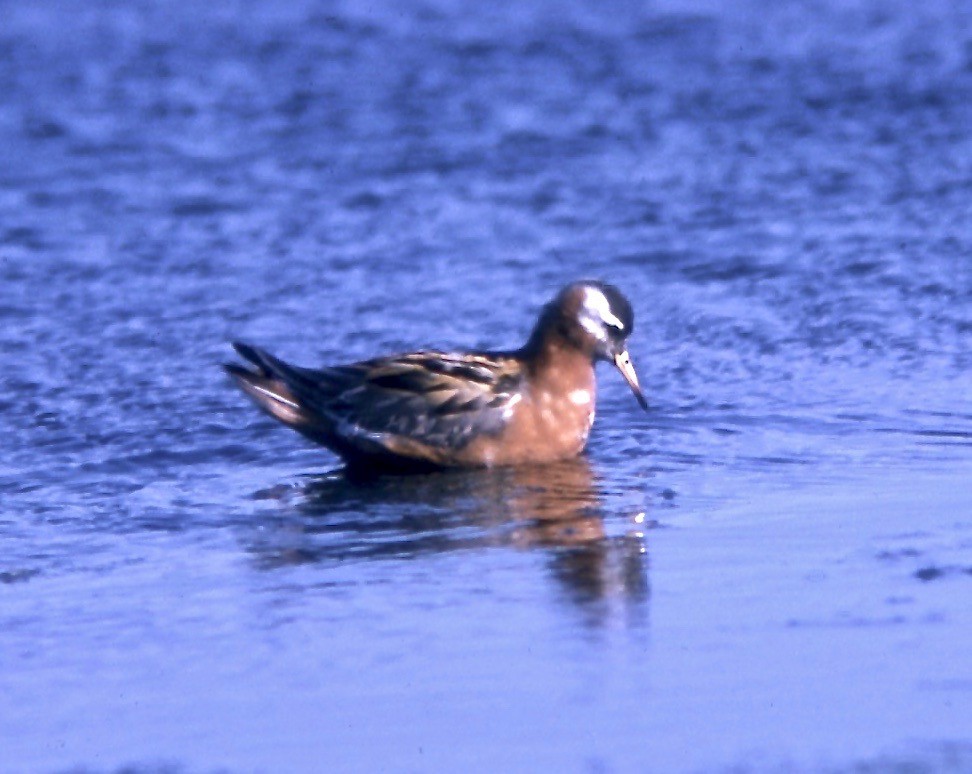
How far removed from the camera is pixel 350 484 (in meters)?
9.70

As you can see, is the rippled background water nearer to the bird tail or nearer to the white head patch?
the bird tail

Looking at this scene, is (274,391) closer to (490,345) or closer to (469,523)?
(469,523)

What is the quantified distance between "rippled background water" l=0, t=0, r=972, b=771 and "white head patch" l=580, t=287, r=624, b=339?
46cm

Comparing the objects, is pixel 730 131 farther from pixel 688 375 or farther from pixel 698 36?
pixel 688 375

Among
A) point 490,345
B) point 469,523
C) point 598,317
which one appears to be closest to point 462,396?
point 598,317

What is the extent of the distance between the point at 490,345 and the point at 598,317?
5.46ft

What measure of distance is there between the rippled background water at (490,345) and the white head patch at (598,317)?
1.52 feet

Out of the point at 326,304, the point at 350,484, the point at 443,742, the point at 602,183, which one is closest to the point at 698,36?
the point at 602,183

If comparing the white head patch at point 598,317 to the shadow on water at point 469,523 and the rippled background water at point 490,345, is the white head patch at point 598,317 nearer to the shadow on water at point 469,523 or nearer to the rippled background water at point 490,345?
the rippled background water at point 490,345

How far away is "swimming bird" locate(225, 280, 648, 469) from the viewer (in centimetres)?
986

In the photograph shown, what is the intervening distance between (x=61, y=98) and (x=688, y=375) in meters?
8.09

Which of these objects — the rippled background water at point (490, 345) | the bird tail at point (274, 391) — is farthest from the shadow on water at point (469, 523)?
the bird tail at point (274, 391)

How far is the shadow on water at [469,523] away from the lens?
7.93m

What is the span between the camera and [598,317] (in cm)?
1030
